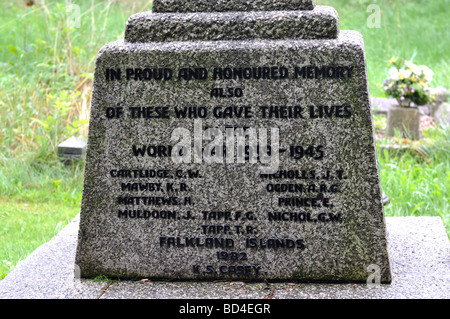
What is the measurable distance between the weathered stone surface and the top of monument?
0.67 ft

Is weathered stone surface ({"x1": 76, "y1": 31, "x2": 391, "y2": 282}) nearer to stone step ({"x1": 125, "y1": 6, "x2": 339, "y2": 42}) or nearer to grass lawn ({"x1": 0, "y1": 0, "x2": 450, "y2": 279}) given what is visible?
stone step ({"x1": 125, "y1": 6, "x2": 339, "y2": 42})

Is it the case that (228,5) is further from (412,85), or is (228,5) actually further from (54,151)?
(412,85)

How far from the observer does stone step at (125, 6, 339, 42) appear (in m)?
3.04

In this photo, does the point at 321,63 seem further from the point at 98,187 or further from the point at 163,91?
the point at 98,187

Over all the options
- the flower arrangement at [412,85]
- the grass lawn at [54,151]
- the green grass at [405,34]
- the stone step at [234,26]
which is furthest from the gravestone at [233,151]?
the green grass at [405,34]

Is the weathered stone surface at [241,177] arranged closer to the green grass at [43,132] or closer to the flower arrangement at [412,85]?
the green grass at [43,132]

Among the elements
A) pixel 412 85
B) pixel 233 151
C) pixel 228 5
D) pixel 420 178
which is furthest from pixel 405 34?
pixel 233 151

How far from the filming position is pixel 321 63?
2994 millimetres

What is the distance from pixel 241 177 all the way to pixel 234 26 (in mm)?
738

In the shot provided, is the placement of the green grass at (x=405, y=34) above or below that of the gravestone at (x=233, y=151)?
below

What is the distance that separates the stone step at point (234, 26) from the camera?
3043 millimetres

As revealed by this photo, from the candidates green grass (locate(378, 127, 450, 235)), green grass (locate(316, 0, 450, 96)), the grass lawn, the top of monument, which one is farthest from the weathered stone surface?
green grass (locate(316, 0, 450, 96))

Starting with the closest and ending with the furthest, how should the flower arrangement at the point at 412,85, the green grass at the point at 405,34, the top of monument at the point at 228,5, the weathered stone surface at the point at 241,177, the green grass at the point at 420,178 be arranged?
the weathered stone surface at the point at 241,177
the top of monument at the point at 228,5
the green grass at the point at 420,178
the flower arrangement at the point at 412,85
the green grass at the point at 405,34

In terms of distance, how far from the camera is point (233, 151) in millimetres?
3125
